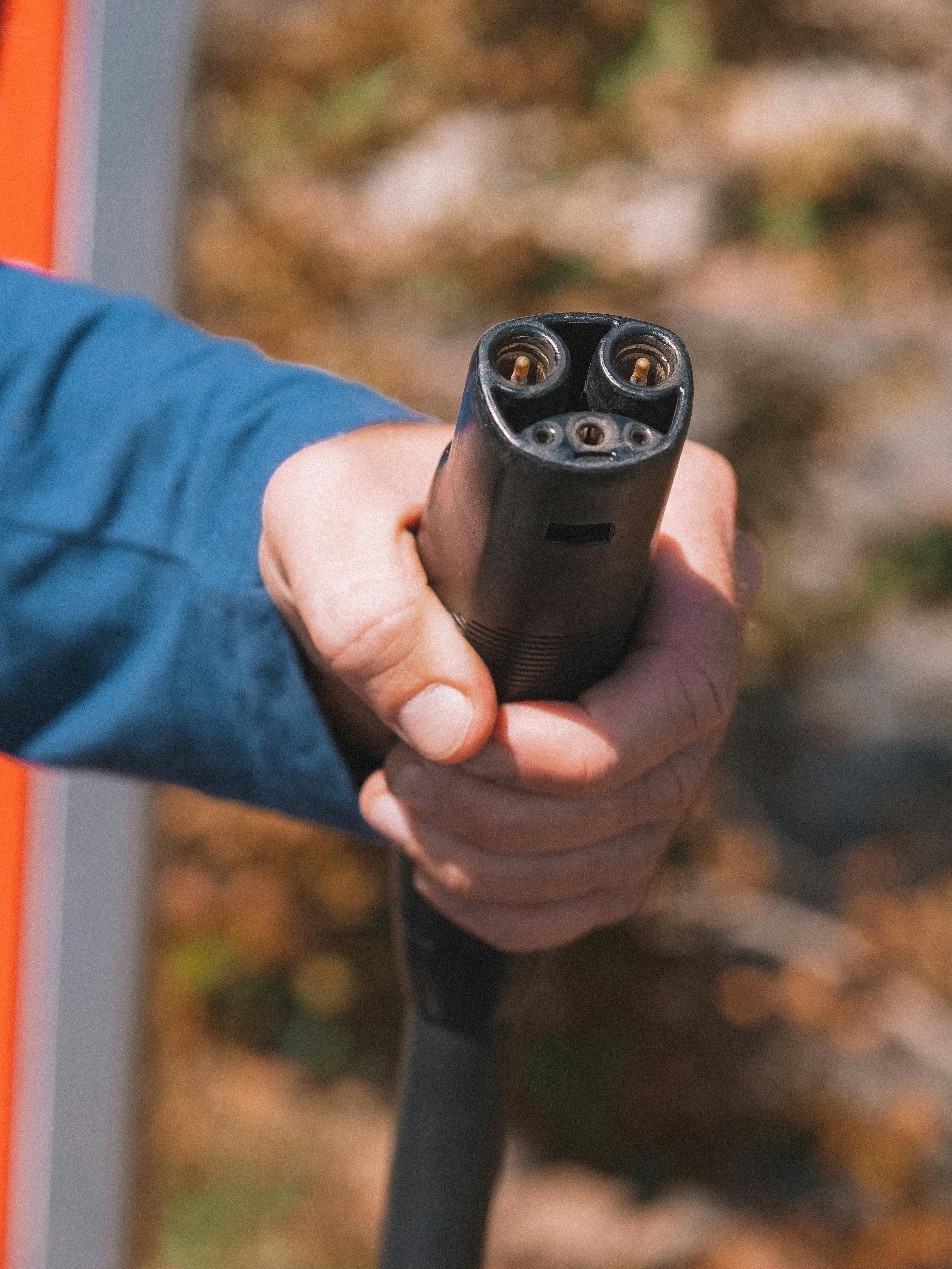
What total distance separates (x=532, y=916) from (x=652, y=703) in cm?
13

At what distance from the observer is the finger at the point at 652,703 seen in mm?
459

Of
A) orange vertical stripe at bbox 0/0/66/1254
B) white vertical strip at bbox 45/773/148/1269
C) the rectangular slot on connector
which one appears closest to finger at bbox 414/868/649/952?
the rectangular slot on connector

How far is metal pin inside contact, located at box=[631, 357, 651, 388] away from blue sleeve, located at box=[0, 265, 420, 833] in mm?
267

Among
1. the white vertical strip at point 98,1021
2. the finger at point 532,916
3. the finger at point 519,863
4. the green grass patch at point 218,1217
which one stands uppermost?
the finger at point 519,863

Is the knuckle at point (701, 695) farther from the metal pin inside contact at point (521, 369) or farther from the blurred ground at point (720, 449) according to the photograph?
the blurred ground at point (720, 449)

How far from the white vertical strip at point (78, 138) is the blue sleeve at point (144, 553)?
37 centimetres

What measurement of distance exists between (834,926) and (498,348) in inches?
47.1

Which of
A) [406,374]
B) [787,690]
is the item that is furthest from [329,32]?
[787,690]

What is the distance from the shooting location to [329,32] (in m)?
1.37

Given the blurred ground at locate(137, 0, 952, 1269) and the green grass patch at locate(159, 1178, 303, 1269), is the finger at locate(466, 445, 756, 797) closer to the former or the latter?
the blurred ground at locate(137, 0, 952, 1269)

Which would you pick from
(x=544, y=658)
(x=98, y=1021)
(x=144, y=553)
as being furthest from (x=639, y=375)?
(x=98, y=1021)

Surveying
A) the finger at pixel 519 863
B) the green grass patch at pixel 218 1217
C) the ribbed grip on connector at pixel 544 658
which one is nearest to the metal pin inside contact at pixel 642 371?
the ribbed grip on connector at pixel 544 658

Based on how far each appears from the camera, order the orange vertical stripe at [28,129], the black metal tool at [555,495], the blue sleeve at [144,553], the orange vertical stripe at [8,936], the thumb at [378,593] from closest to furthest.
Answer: the black metal tool at [555,495] → the thumb at [378,593] → the blue sleeve at [144,553] → the orange vertical stripe at [28,129] → the orange vertical stripe at [8,936]

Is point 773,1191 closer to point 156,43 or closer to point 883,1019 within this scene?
point 883,1019
